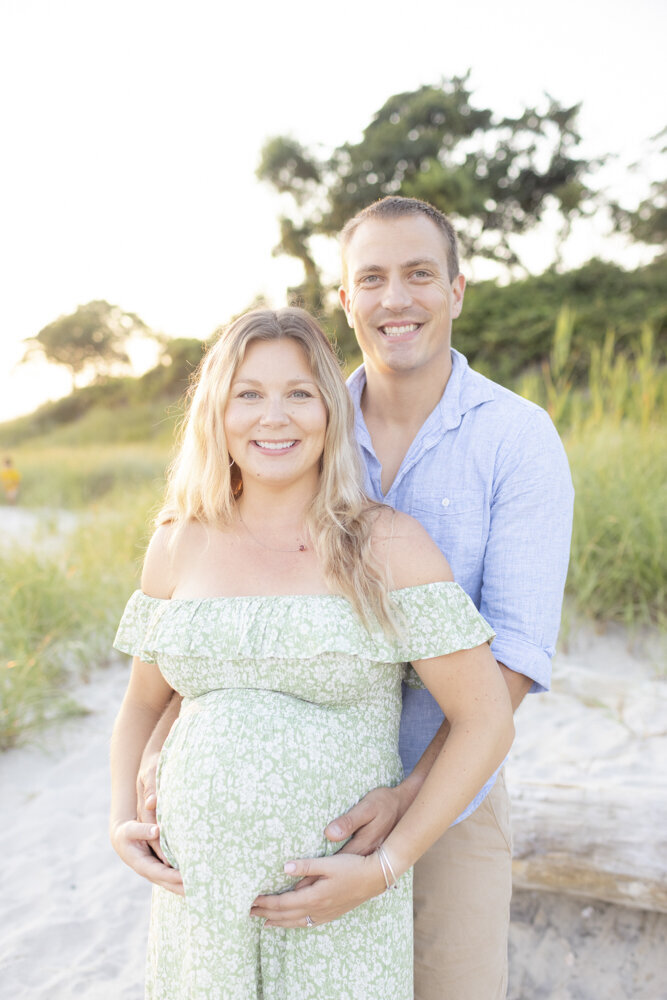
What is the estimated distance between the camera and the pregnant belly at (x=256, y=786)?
149cm

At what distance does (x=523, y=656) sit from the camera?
181cm

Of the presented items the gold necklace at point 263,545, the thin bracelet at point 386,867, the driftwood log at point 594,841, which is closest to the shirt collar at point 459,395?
the gold necklace at point 263,545

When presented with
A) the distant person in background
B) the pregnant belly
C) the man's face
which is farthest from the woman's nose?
the distant person in background

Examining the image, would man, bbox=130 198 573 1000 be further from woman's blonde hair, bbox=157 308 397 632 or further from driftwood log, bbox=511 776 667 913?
driftwood log, bbox=511 776 667 913

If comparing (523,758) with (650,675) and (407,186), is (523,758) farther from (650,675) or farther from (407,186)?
(407,186)

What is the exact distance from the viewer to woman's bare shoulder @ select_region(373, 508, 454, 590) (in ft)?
5.45

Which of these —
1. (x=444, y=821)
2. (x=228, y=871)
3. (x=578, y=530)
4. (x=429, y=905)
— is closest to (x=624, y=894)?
(x=429, y=905)

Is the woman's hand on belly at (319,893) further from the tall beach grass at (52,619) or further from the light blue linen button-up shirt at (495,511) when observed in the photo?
the tall beach grass at (52,619)

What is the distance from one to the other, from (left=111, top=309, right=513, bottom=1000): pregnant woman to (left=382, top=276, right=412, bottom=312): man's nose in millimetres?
412

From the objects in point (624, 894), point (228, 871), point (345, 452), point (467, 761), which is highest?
point (345, 452)

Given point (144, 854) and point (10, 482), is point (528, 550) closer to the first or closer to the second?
point (144, 854)

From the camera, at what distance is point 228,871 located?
4.88ft

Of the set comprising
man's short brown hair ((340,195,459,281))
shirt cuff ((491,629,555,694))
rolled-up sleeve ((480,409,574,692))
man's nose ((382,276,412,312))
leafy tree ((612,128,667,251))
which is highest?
leafy tree ((612,128,667,251))

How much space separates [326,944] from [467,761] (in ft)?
1.67
